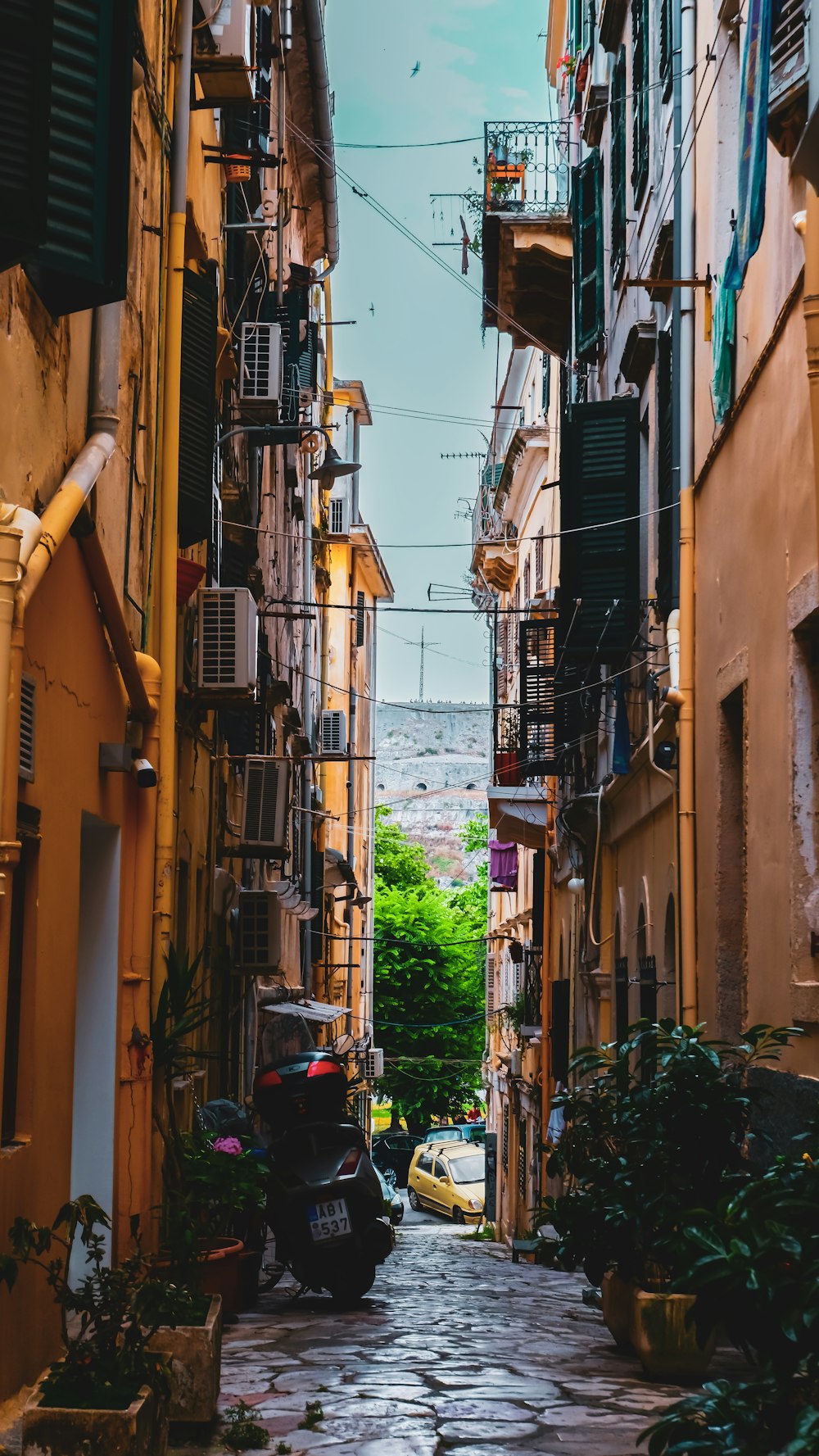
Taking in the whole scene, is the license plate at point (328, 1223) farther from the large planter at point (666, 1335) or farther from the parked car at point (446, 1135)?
the parked car at point (446, 1135)

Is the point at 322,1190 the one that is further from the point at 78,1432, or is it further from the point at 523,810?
the point at 523,810

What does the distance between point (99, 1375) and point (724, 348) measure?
688 cm

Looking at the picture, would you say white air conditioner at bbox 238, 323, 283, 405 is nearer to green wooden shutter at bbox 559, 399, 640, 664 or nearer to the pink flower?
green wooden shutter at bbox 559, 399, 640, 664

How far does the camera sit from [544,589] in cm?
2808

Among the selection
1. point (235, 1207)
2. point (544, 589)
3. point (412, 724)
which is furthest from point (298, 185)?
point (412, 724)

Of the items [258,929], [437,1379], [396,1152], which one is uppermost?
[258,929]

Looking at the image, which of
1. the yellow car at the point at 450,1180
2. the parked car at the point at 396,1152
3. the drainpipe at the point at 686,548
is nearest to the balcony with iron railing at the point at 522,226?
the drainpipe at the point at 686,548

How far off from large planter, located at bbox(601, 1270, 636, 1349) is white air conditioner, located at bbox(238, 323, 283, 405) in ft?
31.2

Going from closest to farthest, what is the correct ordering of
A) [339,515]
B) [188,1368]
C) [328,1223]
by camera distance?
1. [188,1368]
2. [328,1223]
3. [339,515]

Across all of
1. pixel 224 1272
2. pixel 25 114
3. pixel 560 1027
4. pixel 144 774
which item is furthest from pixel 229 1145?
pixel 560 1027

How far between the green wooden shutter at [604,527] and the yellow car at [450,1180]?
26.7 m

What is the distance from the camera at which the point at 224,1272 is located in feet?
32.0

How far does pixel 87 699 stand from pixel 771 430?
3660mm

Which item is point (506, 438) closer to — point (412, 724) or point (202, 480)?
point (202, 480)
